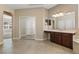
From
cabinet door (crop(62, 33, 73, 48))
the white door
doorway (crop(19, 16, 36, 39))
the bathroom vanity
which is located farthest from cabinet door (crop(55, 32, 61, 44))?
the white door

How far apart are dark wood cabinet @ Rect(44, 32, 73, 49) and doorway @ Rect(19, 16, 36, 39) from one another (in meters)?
2.22

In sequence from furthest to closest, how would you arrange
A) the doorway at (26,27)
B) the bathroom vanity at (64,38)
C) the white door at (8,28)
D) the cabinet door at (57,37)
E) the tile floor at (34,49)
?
the doorway at (26,27)
the white door at (8,28)
the cabinet door at (57,37)
the bathroom vanity at (64,38)
the tile floor at (34,49)

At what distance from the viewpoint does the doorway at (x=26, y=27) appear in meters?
9.43

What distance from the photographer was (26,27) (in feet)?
32.1

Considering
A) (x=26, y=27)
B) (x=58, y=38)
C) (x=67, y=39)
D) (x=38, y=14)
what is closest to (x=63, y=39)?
(x=67, y=39)

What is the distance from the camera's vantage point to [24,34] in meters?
9.69

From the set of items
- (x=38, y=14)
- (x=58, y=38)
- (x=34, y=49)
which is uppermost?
(x=38, y=14)

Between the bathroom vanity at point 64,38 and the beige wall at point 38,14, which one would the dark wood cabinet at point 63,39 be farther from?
the beige wall at point 38,14

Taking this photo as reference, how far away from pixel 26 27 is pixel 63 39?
4057mm

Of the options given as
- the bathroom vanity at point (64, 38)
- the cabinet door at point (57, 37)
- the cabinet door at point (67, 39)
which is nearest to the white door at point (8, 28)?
the bathroom vanity at point (64, 38)

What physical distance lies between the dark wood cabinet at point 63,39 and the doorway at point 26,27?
2217mm

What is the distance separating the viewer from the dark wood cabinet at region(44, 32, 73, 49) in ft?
18.5

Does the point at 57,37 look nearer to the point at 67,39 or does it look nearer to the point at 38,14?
the point at 67,39

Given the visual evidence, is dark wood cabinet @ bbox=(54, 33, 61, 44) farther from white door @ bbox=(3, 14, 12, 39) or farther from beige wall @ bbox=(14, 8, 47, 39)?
white door @ bbox=(3, 14, 12, 39)
